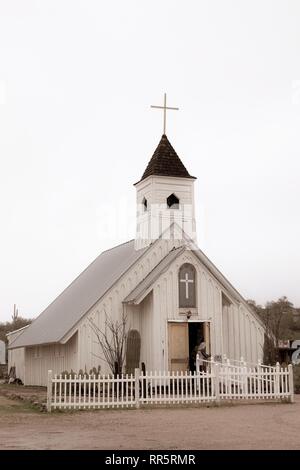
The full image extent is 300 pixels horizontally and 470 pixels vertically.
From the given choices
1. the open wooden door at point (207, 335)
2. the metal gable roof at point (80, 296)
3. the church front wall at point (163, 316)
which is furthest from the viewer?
the metal gable roof at point (80, 296)

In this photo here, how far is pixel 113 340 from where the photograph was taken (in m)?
25.5

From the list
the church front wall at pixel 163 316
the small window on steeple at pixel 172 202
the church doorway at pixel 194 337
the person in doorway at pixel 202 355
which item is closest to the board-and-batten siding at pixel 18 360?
the church front wall at pixel 163 316

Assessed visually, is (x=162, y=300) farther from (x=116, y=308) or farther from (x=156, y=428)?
(x=156, y=428)

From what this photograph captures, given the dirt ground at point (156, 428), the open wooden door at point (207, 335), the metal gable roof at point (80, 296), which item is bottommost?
the dirt ground at point (156, 428)

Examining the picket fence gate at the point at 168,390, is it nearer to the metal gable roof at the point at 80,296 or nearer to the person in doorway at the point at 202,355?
the person in doorway at the point at 202,355

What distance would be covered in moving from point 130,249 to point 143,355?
624cm

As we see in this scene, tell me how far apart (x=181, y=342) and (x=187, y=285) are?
229cm

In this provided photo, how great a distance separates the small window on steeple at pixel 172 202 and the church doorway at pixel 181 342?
591cm

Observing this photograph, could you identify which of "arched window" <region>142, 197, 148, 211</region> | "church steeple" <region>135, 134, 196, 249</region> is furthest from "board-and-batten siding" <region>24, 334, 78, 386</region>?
"arched window" <region>142, 197, 148, 211</region>

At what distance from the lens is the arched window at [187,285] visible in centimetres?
2577

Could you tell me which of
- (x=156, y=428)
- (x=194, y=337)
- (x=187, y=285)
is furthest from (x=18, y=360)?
(x=156, y=428)

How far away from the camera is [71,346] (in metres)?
26.1

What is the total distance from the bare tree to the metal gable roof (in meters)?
0.99
